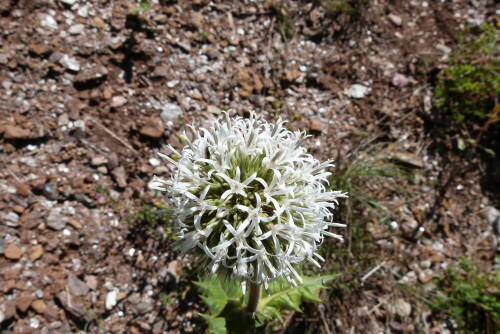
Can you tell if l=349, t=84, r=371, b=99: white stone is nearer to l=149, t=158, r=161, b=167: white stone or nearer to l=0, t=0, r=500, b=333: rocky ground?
l=0, t=0, r=500, b=333: rocky ground

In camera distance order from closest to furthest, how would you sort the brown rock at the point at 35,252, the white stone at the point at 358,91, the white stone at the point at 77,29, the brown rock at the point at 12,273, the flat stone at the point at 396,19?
the brown rock at the point at 12,273, the brown rock at the point at 35,252, the white stone at the point at 77,29, the white stone at the point at 358,91, the flat stone at the point at 396,19

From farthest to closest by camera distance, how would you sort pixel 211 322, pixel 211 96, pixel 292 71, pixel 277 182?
pixel 292 71 < pixel 211 96 < pixel 211 322 < pixel 277 182

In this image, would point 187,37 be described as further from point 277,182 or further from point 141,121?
point 277,182

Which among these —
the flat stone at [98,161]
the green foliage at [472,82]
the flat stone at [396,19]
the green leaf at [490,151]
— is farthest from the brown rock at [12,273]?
the flat stone at [396,19]

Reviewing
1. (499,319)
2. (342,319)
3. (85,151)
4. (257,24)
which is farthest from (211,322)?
(257,24)

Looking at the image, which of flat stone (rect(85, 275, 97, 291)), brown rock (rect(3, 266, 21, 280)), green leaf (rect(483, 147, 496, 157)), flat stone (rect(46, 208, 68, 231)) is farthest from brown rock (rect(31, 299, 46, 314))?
green leaf (rect(483, 147, 496, 157))

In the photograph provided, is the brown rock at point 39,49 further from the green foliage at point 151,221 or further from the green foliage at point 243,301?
the green foliage at point 243,301
